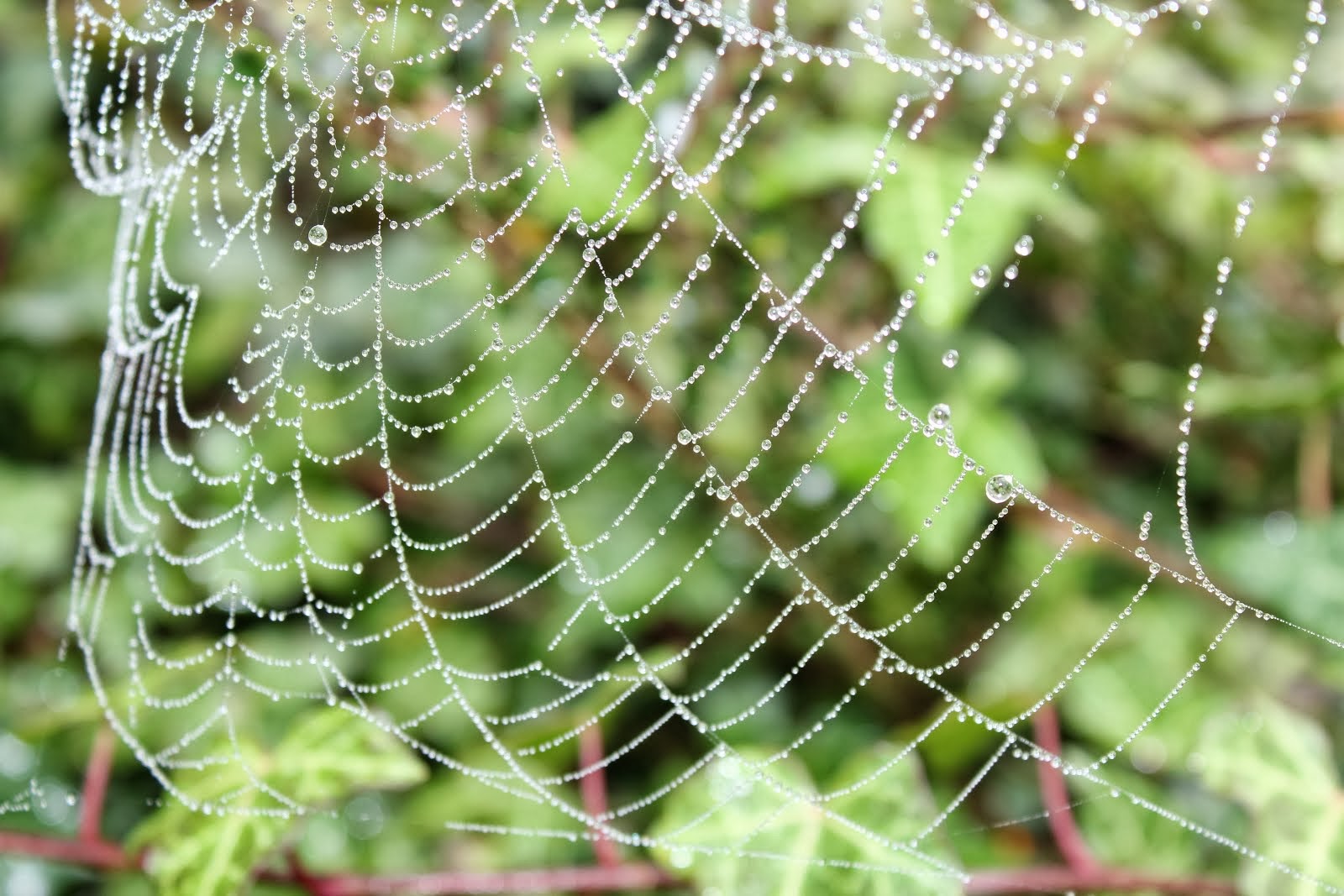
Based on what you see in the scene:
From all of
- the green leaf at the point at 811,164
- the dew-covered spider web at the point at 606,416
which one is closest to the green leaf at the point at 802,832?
the dew-covered spider web at the point at 606,416

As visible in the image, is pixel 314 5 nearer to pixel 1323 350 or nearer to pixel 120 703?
pixel 120 703

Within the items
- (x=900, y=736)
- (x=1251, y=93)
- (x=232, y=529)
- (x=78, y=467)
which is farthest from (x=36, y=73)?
(x=1251, y=93)

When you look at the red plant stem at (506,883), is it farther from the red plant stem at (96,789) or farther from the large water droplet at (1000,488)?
the large water droplet at (1000,488)

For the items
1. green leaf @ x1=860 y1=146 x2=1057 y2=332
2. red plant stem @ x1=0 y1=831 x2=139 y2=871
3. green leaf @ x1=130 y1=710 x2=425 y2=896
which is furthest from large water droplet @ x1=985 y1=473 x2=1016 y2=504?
red plant stem @ x1=0 y1=831 x2=139 y2=871

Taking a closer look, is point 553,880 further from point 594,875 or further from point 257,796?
point 257,796

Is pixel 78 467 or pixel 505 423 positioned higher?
pixel 505 423

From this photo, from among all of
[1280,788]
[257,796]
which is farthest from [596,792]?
[1280,788]
